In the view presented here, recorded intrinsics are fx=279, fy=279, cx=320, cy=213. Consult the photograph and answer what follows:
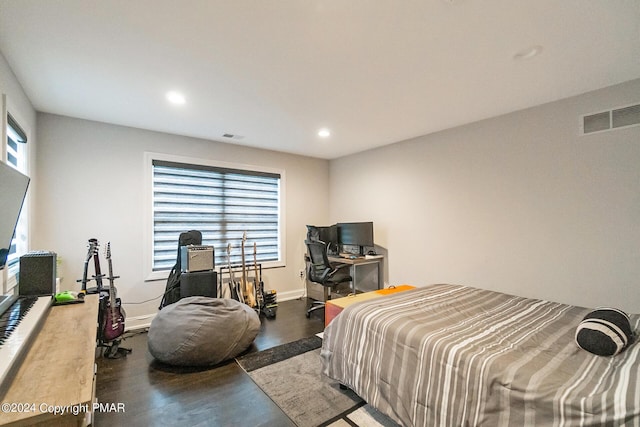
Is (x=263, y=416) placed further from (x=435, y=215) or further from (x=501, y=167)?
(x=501, y=167)

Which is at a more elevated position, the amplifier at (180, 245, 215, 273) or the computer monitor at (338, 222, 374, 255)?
the computer monitor at (338, 222, 374, 255)

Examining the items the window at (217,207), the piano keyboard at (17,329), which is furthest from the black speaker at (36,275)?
the window at (217,207)

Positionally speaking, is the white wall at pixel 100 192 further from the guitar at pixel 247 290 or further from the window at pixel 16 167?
the guitar at pixel 247 290

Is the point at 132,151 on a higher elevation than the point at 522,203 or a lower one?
higher

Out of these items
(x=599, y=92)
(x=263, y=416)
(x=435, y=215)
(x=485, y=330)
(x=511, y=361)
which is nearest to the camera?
(x=511, y=361)

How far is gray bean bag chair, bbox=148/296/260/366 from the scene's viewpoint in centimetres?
246

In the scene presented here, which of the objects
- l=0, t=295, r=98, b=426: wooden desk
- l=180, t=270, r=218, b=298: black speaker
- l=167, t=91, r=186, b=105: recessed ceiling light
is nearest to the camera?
l=0, t=295, r=98, b=426: wooden desk

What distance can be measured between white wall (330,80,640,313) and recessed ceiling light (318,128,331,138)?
1.10m

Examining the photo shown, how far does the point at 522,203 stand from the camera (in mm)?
2969

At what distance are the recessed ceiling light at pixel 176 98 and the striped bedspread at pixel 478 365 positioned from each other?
8.11ft

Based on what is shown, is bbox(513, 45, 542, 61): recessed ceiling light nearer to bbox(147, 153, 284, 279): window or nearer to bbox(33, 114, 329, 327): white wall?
bbox(147, 153, 284, 279): window

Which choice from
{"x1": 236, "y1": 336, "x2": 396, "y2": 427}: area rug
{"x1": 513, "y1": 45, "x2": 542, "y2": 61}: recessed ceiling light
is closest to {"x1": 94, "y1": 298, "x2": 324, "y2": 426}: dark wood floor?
{"x1": 236, "y1": 336, "x2": 396, "y2": 427}: area rug

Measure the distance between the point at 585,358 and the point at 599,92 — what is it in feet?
7.95

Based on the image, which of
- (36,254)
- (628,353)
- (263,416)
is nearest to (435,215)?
(628,353)
